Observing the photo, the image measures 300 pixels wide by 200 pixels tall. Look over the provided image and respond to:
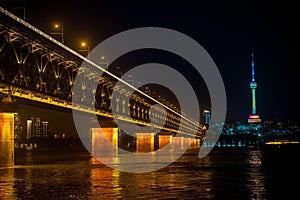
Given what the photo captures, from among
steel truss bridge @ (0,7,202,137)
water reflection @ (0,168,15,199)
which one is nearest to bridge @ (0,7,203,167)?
steel truss bridge @ (0,7,202,137)

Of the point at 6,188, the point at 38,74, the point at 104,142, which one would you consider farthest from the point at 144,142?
the point at 6,188

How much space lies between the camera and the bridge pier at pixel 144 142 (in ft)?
468

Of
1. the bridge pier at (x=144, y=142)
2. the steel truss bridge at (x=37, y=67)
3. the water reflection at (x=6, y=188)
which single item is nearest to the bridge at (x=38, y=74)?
the steel truss bridge at (x=37, y=67)

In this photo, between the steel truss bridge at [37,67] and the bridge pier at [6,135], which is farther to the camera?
the bridge pier at [6,135]

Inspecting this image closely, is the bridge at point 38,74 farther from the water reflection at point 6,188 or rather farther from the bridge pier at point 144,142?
the bridge pier at point 144,142

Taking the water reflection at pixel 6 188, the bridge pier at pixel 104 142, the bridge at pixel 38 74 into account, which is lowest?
the water reflection at pixel 6 188

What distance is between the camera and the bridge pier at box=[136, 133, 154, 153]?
143m

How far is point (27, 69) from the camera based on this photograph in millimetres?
59719

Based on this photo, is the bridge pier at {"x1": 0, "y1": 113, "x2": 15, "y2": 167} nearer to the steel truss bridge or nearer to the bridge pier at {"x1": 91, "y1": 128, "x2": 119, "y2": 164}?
the steel truss bridge

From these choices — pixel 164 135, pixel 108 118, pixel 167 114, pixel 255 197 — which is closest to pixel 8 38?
pixel 255 197

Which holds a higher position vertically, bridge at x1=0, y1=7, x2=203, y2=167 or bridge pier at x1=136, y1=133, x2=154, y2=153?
bridge at x1=0, y1=7, x2=203, y2=167

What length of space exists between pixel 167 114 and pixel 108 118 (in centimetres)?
8398

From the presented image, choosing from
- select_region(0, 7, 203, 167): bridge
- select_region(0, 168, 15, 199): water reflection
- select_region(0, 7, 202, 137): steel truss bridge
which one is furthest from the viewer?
select_region(0, 7, 203, 167): bridge

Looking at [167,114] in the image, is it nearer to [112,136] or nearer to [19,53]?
[112,136]
